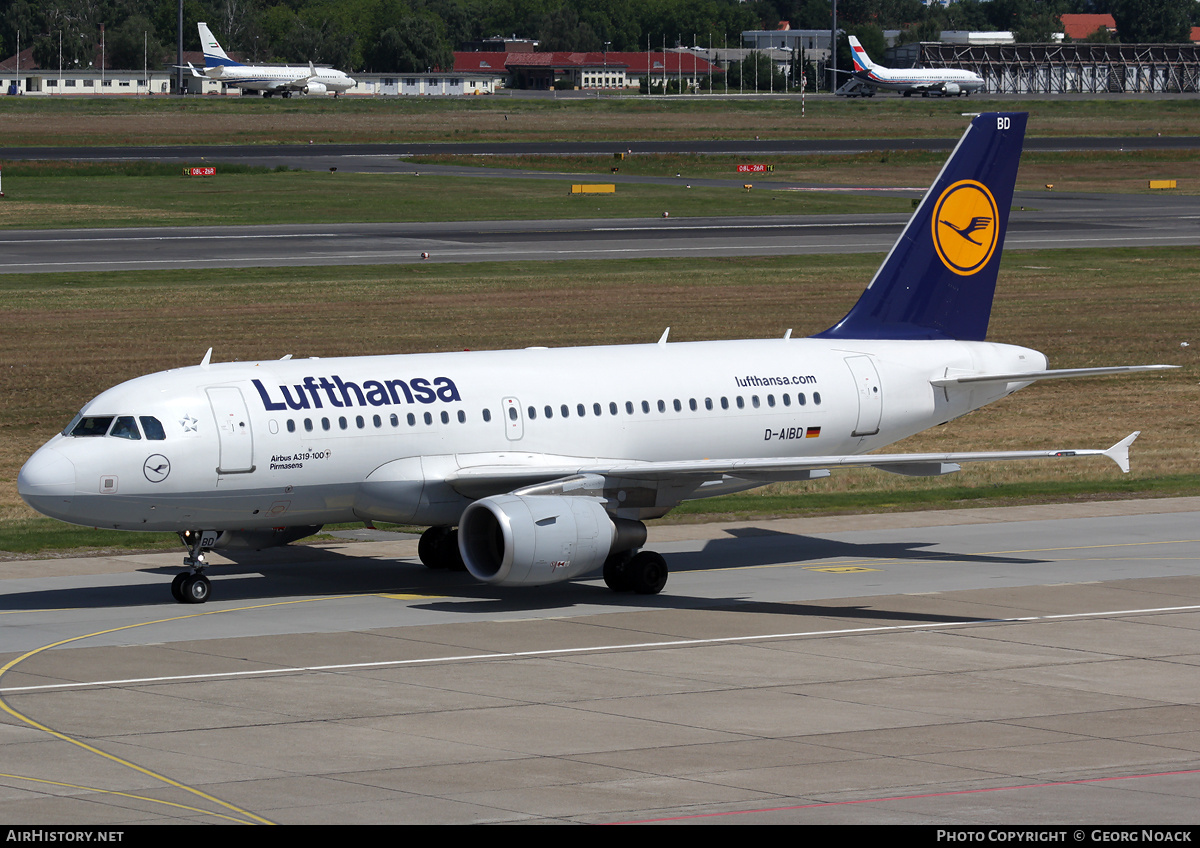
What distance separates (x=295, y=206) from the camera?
10719 cm

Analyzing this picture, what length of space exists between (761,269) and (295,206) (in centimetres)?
3724

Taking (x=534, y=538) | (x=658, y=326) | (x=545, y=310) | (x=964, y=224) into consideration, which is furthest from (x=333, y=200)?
(x=534, y=538)

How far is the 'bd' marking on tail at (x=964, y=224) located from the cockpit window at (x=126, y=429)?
18.2 m

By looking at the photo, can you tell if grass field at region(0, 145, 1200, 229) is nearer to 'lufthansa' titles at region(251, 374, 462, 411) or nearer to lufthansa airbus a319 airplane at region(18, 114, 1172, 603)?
lufthansa airbus a319 airplane at region(18, 114, 1172, 603)

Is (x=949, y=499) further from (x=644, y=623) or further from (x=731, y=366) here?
(x=644, y=623)

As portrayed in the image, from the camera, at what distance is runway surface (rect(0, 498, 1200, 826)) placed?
19.6 metres

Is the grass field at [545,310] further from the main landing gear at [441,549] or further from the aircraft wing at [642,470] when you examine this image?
the aircraft wing at [642,470]

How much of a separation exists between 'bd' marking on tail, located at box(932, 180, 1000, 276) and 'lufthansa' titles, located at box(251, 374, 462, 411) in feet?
41.2

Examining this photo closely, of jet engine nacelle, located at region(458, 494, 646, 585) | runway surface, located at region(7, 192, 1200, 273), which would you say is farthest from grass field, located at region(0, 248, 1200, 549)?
jet engine nacelle, located at region(458, 494, 646, 585)

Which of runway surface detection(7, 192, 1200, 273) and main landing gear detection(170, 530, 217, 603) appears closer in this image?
main landing gear detection(170, 530, 217, 603)

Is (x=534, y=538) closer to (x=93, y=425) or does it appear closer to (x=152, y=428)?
(x=152, y=428)

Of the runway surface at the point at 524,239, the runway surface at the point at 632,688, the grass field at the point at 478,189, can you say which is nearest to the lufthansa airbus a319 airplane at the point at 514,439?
the runway surface at the point at 632,688

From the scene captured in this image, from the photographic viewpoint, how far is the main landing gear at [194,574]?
30.9m

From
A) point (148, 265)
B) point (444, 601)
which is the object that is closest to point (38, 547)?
point (444, 601)
